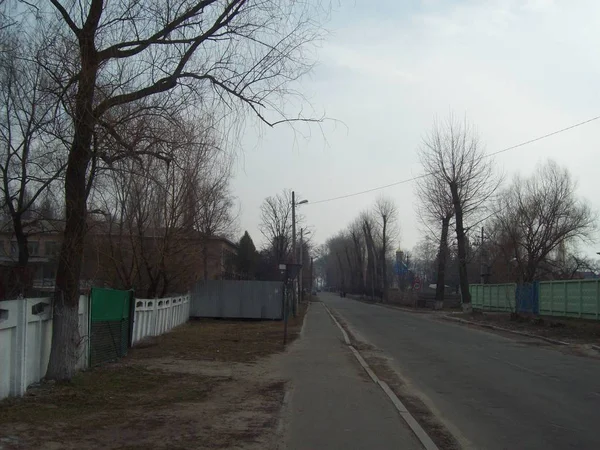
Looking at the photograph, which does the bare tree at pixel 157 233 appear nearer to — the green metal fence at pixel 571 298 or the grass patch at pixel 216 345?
the grass patch at pixel 216 345

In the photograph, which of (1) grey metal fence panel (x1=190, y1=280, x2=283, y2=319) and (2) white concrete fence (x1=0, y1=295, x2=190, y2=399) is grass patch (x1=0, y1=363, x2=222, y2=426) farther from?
(1) grey metal fence panel (x1=190, y1=280, x2=283, y2=319)

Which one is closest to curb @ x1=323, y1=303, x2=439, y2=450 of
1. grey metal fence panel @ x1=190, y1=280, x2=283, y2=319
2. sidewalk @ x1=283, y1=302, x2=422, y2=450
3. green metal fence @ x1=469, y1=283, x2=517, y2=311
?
sidewalk @ x1=283, y1=302, x2=422, y2=450

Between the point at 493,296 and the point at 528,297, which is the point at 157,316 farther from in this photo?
the point at 493,296

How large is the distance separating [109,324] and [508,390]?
8107 millimetres

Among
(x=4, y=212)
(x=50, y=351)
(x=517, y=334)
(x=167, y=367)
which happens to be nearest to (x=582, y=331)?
(x=517, y=334)

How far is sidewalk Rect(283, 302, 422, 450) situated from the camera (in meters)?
6.62

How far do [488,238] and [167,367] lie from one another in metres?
50.7

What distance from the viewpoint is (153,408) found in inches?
313

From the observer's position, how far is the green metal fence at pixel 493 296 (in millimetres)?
36281

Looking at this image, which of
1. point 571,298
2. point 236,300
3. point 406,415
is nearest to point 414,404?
point 406,415

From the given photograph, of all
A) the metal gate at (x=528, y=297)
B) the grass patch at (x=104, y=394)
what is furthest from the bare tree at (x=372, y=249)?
the grass patch at (x=104, y=394)

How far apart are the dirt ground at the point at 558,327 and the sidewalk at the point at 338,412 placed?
457 inches

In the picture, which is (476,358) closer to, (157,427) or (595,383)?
(595,383)

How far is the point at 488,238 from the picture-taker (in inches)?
2298
